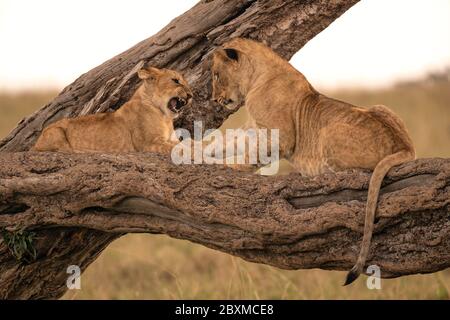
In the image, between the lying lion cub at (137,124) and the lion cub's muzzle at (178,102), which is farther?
the lion cub's muzzle at (178,102)

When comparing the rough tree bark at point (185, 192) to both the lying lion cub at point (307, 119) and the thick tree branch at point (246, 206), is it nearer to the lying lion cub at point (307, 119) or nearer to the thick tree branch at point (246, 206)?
the thick tree branch at point (246, 206)

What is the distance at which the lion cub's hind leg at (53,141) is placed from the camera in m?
5.55

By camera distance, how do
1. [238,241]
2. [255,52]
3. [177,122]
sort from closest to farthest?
[238,241] < [255,52] < [177,122]

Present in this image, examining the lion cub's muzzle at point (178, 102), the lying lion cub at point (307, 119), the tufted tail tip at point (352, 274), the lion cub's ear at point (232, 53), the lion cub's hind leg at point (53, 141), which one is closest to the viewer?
the tufted tail tip at point (352, 274)

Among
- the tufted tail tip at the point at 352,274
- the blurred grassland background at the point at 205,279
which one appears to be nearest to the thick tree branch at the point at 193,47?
the blurred grassland background at the point at 205,279

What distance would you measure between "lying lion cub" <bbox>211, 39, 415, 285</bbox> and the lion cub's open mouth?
0.24 meters

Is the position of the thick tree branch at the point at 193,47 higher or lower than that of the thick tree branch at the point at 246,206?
higher

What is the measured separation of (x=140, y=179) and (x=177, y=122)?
1.31m

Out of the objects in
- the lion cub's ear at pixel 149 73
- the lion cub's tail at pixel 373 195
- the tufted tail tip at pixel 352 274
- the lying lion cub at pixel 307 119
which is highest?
the lion cub's ear at pixel 149 73

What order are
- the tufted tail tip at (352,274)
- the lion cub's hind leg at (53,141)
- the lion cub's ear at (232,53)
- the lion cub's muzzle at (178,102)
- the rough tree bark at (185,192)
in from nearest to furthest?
the tufted tail tip at (352,274) < the rough tree bark at (185,192) < the lion cub's hind leg at (53,141) < the lion cub's ear at (232,53) < the lion cub's muzzle at (178,102)

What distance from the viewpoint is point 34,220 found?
17.6ft

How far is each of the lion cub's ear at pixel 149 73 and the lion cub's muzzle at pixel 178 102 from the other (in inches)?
8.3
